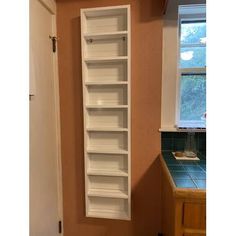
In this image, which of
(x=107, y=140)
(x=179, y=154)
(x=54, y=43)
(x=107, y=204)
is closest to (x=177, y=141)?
(x=179, y=154)

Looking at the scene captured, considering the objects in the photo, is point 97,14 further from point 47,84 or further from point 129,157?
point 129,157

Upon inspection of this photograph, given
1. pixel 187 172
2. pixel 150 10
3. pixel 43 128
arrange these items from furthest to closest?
pixel 150 10 < pixel 43 128 < pixel 187 172

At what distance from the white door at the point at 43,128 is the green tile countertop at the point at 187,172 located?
93 cm

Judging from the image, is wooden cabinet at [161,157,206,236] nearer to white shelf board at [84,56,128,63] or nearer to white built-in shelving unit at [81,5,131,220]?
white built-in shelving unit at [81,5,131,220]

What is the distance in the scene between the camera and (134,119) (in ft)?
5.73

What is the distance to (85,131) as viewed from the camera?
1.75 metres

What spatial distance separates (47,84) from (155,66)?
2.95 ft

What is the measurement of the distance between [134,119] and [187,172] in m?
0.64

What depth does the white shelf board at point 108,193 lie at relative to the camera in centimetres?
174

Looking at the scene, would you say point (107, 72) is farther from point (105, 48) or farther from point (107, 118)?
point (107, 118)
